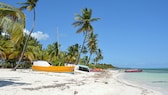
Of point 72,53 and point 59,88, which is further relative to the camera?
point 72,53

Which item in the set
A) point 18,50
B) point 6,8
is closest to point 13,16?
point 6,8

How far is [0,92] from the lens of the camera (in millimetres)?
8461

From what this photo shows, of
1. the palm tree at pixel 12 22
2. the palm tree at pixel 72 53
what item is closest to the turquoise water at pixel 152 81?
the palm tree at pixel 12 22

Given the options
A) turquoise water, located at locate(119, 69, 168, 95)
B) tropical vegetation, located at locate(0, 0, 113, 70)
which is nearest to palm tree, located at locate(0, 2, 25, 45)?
tropical vegetation, located at locate(0, 0, 113, 70)

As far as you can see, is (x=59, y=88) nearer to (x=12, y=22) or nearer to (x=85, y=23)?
(x=12, y=22)

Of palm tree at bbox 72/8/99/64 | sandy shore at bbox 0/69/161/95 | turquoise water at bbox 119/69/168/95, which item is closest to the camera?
sandy shore at bbox 0/69/161/95

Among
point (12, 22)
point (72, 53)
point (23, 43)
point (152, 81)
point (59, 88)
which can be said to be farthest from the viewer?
point (72, 53)

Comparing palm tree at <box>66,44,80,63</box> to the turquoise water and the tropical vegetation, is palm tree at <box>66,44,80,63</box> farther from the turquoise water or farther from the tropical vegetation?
the turquoise water

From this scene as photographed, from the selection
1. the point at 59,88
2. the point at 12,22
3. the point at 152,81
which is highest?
the point at 12,22

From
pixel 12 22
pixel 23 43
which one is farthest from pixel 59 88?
pixel 23 43

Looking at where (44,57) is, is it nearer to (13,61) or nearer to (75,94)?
(13,61)

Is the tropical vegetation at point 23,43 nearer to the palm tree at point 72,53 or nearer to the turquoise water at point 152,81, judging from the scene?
the palm tree at point 72,53

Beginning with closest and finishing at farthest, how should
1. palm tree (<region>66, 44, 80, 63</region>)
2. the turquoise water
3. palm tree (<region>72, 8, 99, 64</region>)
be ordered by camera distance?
the turquoise water, palm tree (<region>72, 8, 99, 64</region>), palm tree (<region>66, 44, 80, 63</region>)

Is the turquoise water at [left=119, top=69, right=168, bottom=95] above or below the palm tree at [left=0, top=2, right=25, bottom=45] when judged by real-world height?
below
